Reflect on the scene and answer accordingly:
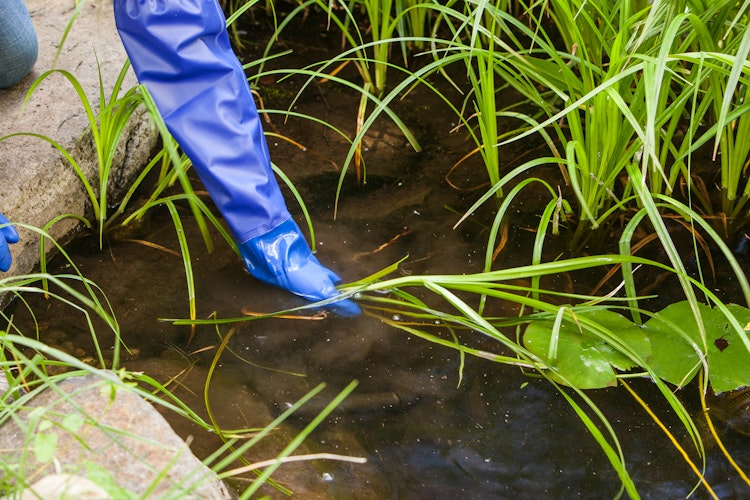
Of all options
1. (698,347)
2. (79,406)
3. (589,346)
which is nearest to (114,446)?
(79,406)

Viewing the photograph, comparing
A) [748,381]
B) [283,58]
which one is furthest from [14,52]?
[748,381]

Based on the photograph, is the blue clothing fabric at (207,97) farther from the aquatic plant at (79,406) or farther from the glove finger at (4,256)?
the glove finger at (4,256)

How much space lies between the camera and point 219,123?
5.23 ft

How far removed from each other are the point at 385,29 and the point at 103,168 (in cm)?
81

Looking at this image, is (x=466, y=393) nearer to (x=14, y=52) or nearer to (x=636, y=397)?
(x=636, y=397)

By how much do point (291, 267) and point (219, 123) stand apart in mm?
351

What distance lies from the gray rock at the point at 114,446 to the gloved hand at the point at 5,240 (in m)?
0.46

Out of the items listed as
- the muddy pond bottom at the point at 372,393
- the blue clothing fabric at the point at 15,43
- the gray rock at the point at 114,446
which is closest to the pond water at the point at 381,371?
the muddy pond bottom at the point at 372,393

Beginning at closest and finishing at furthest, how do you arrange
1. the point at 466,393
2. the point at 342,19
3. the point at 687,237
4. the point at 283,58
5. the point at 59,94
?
the point at 466,393 < the point at 687,237 < the point at 59,94 < the point at 283,58 < the point at 342,19

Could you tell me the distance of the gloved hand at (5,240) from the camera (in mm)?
1482

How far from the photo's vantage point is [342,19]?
2.61 m

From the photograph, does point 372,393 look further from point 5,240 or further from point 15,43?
point 15,43

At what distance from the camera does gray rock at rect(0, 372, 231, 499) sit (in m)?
0.96

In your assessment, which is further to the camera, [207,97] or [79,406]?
[207,97]
